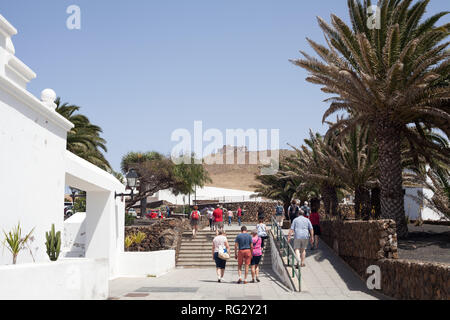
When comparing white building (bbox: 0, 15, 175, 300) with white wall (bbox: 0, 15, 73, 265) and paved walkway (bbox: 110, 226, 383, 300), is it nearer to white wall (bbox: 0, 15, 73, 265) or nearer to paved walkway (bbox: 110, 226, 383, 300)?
white wall (bbox: 0, 15, 73, 265)

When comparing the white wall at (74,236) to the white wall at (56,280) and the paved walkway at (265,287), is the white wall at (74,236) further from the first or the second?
the white wall at (56,280)

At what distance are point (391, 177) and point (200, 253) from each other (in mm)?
9820

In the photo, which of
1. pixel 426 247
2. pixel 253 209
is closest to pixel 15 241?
pixel 426 247

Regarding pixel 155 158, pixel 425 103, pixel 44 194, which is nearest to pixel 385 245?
pixel 425 103

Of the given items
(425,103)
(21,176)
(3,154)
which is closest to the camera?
(3,154)

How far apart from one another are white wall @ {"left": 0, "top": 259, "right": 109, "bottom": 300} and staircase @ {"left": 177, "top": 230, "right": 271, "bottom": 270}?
9.93m

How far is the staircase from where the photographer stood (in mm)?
19812

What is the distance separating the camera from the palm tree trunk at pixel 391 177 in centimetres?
1520

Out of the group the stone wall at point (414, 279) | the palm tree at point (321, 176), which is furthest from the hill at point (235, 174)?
the stone wall at point (414, 279)

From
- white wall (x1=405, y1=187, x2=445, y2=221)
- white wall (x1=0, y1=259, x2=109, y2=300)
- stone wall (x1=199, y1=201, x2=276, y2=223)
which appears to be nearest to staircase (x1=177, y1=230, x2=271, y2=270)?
white wall (x1=0, y1=259, x2=109, y2=300)

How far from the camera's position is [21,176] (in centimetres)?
913

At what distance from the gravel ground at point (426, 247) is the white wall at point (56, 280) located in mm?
8108

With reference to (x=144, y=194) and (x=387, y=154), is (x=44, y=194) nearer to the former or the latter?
(x=387, y=154)
